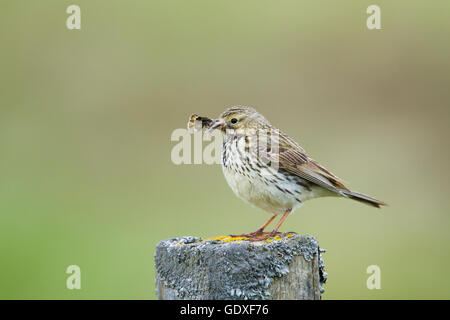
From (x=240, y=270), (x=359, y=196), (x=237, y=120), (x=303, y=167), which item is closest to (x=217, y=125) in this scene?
(x=237, y=120)

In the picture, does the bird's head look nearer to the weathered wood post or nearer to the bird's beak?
the bird's beak

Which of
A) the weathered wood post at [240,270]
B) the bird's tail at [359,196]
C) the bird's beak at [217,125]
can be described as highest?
the bird's beak at [217,125]

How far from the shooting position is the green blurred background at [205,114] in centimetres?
1284

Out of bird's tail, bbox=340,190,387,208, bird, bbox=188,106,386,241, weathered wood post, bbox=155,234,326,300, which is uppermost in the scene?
bird, bbox=188,106,386,241

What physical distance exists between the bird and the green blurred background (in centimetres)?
494

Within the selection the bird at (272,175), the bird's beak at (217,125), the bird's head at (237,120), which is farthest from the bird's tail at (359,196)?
the bird's beak at (217,125)

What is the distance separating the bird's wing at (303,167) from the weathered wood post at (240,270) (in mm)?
1832

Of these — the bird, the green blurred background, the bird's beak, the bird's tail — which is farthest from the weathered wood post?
the green blurred background

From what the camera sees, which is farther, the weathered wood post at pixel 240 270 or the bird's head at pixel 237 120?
the bird's head at pixel 237 120

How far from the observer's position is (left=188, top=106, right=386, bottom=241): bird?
22.1 feet

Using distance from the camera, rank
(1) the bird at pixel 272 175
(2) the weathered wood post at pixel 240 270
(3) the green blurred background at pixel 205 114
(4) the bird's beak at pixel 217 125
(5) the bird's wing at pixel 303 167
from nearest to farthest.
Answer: (2) the weathered wood post at pixel 240 270
(1) the bird at pixel 272 175
(5) the bird's wing at pixel 303 167
(4) the bird's beak at pixel 217 125
(3) the green blurred background at pixel 205 114

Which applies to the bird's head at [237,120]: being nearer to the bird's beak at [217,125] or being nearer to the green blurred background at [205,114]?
the bird's beak at [217,125]

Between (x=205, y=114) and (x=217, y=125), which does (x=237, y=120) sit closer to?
(x=217, y=125)

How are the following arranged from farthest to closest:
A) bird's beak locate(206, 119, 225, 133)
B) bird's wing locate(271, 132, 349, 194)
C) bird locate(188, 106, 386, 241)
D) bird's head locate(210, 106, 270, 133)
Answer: bird's head locate(210, 106, 270, 133), bird's beak locate(206, 119, 225, 133), bird's wing locate(271, 132, 349, 194), bird locate(188, 106, 386, 241)
